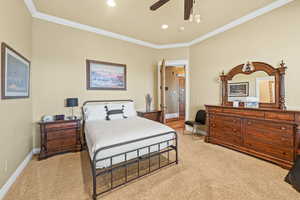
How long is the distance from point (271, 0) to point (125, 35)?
3.59 metres

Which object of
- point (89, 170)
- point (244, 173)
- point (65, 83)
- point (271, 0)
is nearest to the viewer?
point (244, 173)

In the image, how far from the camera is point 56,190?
6.19 feet

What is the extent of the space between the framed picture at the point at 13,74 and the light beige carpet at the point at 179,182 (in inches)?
54.4

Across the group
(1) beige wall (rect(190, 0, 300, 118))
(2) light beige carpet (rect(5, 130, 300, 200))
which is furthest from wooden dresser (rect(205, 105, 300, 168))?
(1) beige wall (rect(190, 0, 300, 118))

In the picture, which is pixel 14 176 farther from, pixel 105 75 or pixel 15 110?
pixel 105 75

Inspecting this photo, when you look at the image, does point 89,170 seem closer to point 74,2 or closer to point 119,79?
point 119,79

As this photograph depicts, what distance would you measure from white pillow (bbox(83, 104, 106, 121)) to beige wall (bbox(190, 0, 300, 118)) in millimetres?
3105

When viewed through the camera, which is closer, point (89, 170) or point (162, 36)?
point (89, 170)

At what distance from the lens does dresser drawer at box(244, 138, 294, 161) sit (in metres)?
2.34

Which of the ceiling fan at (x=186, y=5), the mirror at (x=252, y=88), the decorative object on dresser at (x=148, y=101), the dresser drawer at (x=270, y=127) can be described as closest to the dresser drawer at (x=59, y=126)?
the decorative object on dresser at (x=148, y=101)

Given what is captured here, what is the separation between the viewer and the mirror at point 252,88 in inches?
113

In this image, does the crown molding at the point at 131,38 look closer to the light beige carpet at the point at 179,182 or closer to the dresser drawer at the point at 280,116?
the dresser drawer at the point at 280,116

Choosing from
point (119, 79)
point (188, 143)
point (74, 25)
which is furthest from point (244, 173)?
point (74, 25)

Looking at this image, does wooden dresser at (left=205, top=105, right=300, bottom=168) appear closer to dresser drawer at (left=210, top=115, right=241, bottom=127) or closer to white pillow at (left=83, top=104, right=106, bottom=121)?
dresser drawer at (left=210, top=115, right=241, bottom=127)
